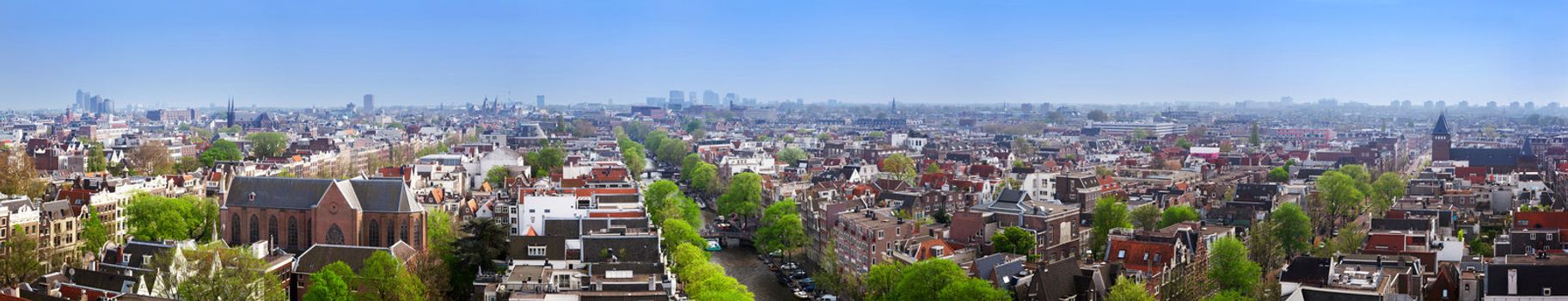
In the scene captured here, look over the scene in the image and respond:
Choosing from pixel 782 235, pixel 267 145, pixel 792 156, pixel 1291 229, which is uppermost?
pixel 267 145

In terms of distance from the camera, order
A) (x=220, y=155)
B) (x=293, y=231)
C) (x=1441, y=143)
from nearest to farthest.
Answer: (x=293, y=231) < (x=1441, y=143) < (x=220, y=155)

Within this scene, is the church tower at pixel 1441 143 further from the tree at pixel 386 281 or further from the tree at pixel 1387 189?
the tree at pixel 386 281

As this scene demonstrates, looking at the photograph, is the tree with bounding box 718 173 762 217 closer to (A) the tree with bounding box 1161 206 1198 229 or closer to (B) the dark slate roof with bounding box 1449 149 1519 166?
(A) the tree with bounding box 1161 206 1198 229

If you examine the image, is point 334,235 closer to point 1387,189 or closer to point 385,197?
point 385,197

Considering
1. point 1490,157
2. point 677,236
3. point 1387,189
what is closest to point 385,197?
point 677,236

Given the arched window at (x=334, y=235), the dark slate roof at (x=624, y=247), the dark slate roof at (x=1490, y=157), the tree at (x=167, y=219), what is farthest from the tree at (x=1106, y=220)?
the dark slate roof at (x=1490, y=157)

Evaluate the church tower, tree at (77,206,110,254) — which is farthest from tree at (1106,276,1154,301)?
the church tower
